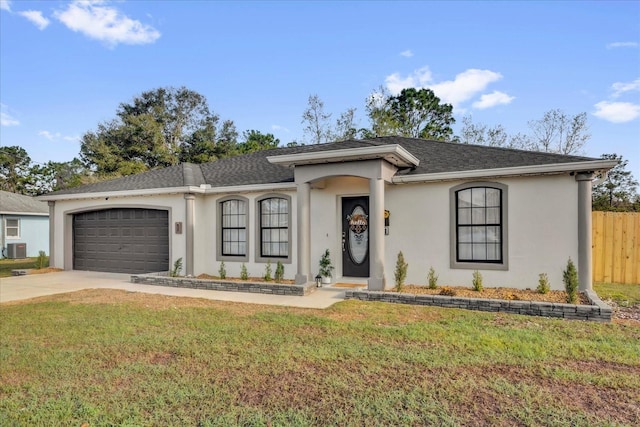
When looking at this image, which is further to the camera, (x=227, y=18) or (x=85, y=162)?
(x=85, y=162)

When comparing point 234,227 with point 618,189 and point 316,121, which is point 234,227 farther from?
point 618,189

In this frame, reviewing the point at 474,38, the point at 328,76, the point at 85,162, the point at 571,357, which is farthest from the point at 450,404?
the point at 85,162

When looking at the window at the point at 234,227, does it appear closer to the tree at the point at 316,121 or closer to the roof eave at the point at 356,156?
the roof eave at the point at 356,156

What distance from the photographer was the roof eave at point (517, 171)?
24.1ft

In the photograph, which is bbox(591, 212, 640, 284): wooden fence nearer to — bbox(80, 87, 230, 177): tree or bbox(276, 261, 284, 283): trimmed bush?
bbox(276, 261, 284, 283): trimmed bush

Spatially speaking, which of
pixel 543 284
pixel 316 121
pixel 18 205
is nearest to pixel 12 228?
pixel 18 205

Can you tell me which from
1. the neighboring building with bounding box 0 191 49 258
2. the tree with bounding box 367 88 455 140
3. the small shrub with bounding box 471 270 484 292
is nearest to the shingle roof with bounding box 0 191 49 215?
the neighboring building with bounding box 0 191 49 258

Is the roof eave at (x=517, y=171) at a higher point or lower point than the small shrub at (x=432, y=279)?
higher

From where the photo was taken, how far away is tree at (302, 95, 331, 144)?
26797 millimetres

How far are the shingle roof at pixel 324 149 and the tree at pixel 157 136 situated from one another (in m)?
17.5

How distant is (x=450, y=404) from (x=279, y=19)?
13.8m

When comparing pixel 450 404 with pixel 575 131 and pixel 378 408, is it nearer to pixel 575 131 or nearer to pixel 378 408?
pixel 378 408

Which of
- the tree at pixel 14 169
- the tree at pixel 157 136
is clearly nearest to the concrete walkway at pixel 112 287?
the tree at pixel 157 136

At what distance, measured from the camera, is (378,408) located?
323 centimetres
